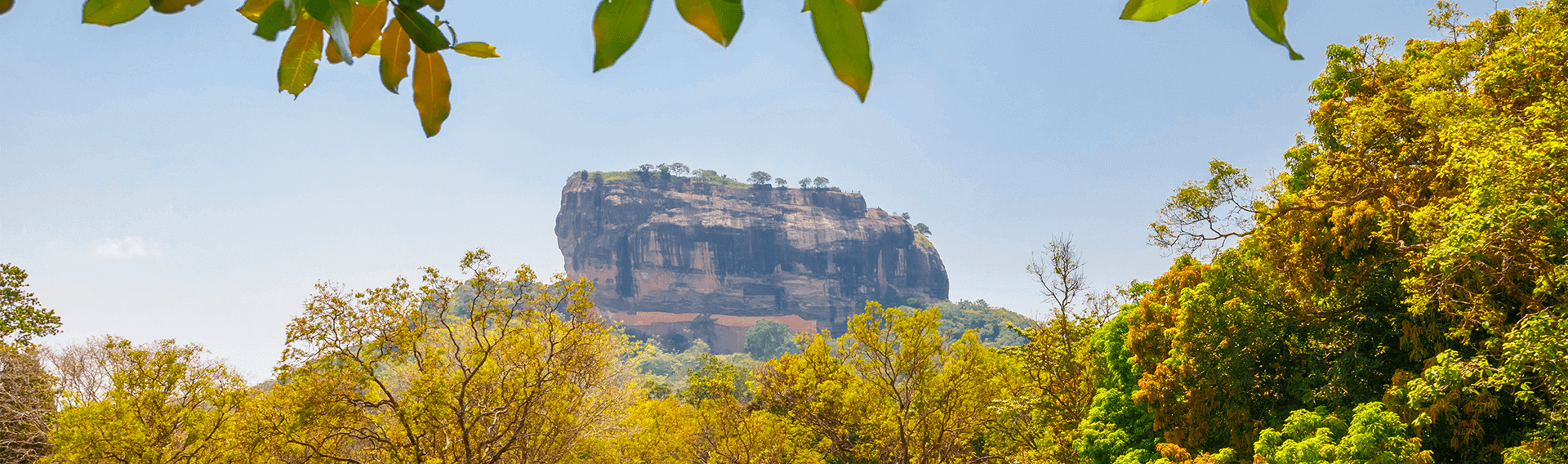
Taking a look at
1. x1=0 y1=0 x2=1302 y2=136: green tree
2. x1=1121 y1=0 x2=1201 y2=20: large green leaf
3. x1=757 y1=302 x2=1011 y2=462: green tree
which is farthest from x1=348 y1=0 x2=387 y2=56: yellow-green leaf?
x1=757 y1=302 x2=1011 y2=462: green tree

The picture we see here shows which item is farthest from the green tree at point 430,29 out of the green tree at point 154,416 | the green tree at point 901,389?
the green tree at point 901,389

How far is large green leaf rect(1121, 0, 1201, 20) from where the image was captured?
0.28m

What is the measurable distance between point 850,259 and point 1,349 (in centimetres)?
7735

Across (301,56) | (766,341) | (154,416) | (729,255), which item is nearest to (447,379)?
(154,416)

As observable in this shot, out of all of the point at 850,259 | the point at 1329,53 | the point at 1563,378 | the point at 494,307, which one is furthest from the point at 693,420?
the point at 850,259

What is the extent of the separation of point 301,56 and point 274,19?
85 mm

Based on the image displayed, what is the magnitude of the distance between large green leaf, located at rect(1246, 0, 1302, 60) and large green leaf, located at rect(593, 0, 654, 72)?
0.21 meters

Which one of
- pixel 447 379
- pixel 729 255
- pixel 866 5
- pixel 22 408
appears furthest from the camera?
pixel 729 255

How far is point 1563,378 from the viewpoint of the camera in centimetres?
465

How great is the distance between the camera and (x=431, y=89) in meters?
0.37

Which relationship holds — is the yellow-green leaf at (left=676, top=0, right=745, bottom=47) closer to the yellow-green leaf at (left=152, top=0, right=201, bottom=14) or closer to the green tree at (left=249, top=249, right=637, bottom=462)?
the yellow-green leaf at (left=152, top=0, right=201, bottom=14)

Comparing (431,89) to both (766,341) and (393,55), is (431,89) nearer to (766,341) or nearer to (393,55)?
(393,55)

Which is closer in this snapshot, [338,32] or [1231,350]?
[338,32]

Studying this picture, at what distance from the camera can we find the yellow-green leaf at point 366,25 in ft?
1.11
